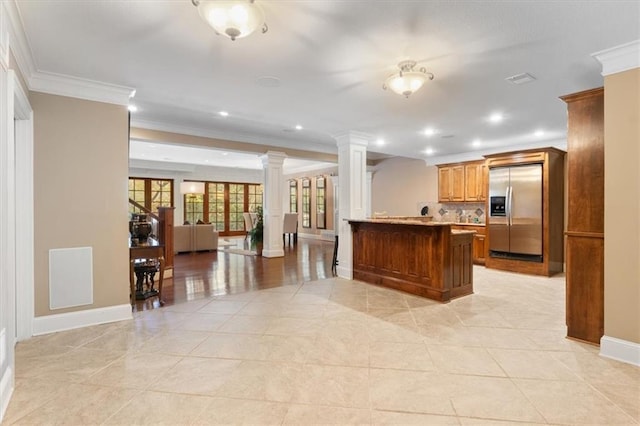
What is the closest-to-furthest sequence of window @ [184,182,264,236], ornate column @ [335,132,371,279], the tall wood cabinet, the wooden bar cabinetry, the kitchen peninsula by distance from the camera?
the tall wood cabinet → the kitchen peninsula → ornate column @ [335,132,371,279] → the wooden bar cabinetry → window @ [184,182,264,236]

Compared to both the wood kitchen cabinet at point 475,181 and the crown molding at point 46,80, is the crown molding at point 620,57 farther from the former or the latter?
the wood kitchen cabinet at point 475,181

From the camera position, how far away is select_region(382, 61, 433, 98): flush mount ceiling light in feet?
9.51

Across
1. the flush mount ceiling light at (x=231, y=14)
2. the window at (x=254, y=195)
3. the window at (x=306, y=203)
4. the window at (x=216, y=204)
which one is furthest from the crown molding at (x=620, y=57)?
the window at (x=254, y=195)

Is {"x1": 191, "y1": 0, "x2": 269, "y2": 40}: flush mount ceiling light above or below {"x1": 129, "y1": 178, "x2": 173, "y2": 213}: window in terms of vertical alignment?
above

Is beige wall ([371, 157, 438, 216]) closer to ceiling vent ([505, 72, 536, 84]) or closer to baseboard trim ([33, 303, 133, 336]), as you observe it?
ceiling vent ([505, 72, 536, 84])

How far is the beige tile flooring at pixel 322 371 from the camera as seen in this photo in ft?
6.45

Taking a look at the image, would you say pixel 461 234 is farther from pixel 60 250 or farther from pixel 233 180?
pixel 233 180

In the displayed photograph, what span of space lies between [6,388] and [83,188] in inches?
78.1

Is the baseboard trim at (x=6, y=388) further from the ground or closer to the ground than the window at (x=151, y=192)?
closer to the ground

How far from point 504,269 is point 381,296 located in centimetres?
325

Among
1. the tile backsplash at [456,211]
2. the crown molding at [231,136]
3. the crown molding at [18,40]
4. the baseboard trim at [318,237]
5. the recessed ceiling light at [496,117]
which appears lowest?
the baseboard trim at [318,237]

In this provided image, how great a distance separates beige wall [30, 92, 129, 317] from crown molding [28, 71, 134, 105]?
6cm

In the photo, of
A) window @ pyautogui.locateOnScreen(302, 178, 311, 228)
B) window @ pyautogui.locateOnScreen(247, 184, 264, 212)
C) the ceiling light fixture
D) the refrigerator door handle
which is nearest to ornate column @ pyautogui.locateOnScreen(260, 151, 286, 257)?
the ceiling light fixture

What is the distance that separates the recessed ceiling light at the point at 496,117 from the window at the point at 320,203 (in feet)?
22.8
